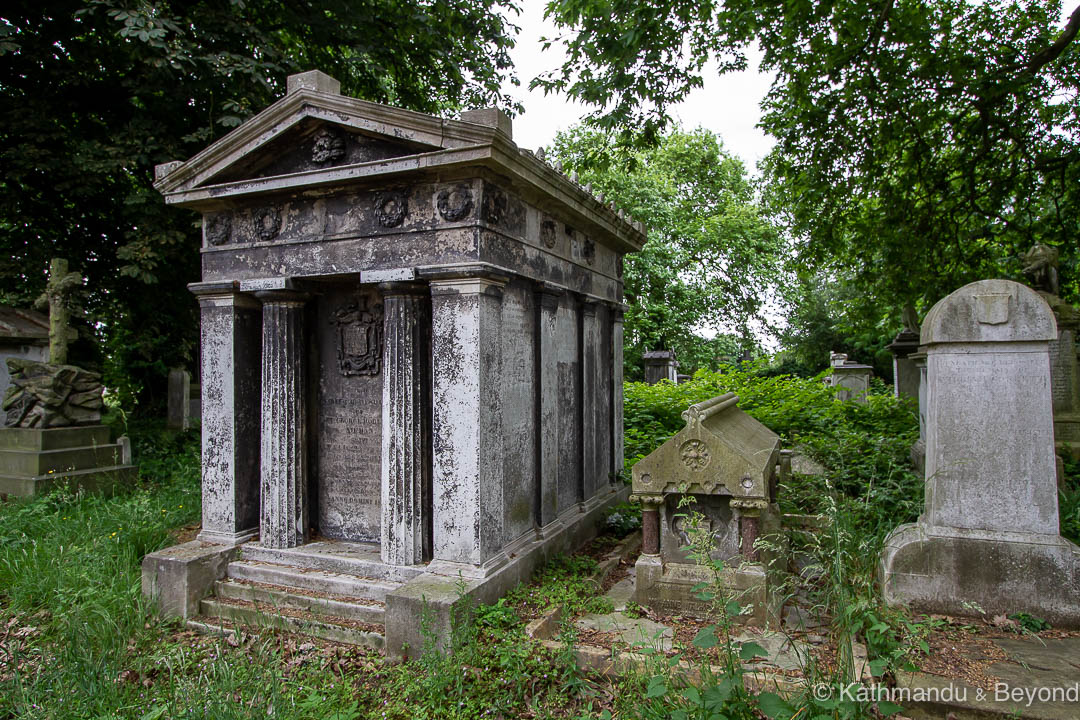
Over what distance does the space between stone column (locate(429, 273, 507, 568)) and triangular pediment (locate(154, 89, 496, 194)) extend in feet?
3.22

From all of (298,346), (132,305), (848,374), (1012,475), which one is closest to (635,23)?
(298,346)

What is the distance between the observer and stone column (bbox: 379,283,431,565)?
176 inches

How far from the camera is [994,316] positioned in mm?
3861

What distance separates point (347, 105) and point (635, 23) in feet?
12.0

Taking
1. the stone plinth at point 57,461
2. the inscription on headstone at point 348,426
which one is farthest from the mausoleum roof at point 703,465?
the stone plinth at point 57,461

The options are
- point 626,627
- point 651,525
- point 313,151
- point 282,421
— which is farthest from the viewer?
point 282,421

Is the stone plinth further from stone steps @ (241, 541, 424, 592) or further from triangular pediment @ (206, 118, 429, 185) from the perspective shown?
triangular pediment @ (206, 118, 429, 185)

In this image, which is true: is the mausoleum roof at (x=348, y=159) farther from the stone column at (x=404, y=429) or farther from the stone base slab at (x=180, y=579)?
the stone base slab at (x=180, y=579)

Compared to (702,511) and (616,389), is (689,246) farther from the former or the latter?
(702,511)

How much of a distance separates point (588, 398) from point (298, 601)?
313 centimetres

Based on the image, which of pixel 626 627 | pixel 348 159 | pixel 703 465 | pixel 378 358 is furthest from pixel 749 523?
pixel 348 159

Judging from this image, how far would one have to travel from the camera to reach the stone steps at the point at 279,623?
4.14 m

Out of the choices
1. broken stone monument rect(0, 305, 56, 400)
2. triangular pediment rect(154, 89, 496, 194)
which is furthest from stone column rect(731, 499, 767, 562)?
broken stone monument rect(0, 305, 56, 400)

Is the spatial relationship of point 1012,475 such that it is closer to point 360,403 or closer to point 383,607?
point 383,607
